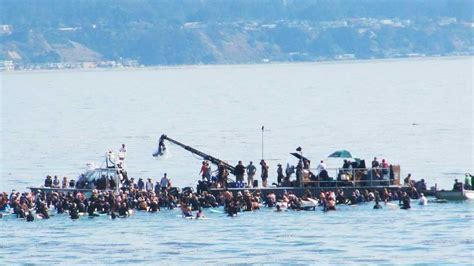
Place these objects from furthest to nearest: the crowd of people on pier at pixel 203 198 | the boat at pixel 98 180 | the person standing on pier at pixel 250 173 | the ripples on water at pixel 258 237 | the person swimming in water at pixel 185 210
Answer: the boat at pixel 98 180
the person standing on pier at pixel 250 173
the crowd of people on pier at pixel 203 198
the person swimming in water at pixel 185 210
the ripples on water at pixel 258 237

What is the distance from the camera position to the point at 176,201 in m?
85.9

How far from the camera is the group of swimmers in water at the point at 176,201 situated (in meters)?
83.8

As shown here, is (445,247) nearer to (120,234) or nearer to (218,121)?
(120,234)

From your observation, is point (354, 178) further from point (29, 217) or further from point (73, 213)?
point (29, 217)

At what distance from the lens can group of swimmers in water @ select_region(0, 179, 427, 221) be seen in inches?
3300

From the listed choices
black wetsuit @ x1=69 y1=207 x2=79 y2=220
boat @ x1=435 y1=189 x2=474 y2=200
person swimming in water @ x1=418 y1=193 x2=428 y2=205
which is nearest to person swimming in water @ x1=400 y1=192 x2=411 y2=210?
person swimming in water @ x1=418 y1=193 x2=428 y2=205

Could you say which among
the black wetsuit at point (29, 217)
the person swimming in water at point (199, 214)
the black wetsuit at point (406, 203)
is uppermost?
the black wetsuit at point (406, 203)

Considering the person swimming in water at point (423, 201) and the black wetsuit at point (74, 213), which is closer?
the black wetsuit at point (74, 213)

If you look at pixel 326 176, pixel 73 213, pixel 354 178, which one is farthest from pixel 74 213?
pixel 354 178

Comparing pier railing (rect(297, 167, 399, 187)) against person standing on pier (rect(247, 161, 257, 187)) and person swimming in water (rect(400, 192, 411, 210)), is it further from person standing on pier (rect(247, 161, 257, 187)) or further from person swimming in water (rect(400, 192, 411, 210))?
person standing on pier (rect(247, 161, 257, 187))

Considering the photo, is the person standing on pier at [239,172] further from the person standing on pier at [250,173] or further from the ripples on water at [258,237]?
the ripples on water at [258,237]

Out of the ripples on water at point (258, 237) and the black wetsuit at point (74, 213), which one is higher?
the black wetsuit at point (74, 213)

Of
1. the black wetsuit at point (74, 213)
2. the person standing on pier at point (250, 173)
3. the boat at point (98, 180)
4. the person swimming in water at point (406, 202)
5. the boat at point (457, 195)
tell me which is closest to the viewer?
the black wetsuit at point (74, 213)

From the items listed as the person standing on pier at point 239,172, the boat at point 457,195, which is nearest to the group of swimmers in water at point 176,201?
the boat at point 457,195
